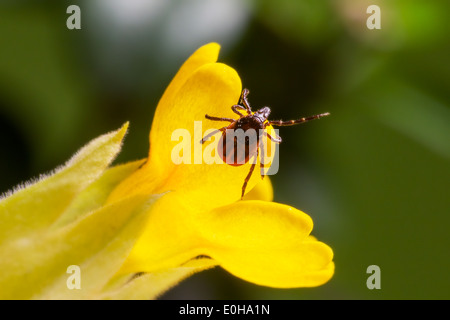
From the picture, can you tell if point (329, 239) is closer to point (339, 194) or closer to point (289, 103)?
point (339, 194)

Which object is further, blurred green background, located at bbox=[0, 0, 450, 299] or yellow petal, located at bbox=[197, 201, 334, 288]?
blurred green background, located at bbox=[0, 0, 450, 299]

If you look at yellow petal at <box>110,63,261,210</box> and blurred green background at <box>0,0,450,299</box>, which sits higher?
blurred green background at <box>0,0,450,299</box>

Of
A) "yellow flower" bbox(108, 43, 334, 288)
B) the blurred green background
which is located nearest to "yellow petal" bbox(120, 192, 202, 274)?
"yellow flower" bbox(108, 43, 334, 288)

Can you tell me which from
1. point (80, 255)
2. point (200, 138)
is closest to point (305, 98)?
→ point (200, 138)

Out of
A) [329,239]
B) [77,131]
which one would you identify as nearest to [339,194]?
[329,239]

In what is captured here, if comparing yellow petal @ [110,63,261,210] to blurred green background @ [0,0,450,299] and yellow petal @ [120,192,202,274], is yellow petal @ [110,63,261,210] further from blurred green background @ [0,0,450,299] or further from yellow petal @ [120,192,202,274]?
blurred green background @ [0,0,450,299]
